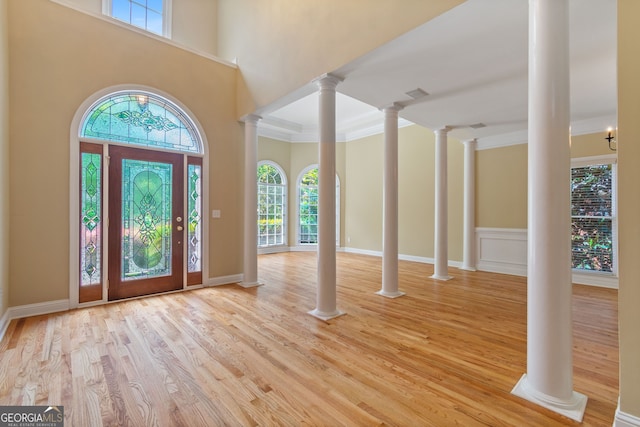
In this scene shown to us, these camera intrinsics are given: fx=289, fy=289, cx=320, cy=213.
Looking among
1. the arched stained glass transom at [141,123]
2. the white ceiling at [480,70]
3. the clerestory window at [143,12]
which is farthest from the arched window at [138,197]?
the clerestory window at [143,12]

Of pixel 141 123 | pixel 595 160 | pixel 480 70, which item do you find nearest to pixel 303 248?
pixel 141 123

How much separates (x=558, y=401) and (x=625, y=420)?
1.02 ft

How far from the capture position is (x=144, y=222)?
409 centimetres

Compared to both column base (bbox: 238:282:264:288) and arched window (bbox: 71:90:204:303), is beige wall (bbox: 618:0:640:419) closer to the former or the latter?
column base (bbox: 238:282:264:288)

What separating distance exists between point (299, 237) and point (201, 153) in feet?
15.7

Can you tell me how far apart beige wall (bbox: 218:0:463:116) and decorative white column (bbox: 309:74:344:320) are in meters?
0.36

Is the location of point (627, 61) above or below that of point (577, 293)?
above

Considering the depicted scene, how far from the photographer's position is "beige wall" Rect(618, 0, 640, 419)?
4.93 feet

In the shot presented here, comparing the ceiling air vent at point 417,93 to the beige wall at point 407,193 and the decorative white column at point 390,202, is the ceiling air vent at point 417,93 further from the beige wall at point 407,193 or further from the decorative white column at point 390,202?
the beige wall at point 407,193

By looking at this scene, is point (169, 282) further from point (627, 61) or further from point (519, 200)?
point (519, 200)

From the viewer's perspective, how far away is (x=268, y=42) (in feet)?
13.7

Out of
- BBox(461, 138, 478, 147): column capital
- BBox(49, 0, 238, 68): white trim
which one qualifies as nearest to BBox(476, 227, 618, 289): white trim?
BBox(461, 138, 478, 147): column capital

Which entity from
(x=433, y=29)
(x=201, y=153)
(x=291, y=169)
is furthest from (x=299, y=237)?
(x=433, y=29)

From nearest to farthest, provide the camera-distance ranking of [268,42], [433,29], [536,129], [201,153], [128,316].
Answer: [536,129] → [433,29] → [128,316] → [268,42] → [201,153]
